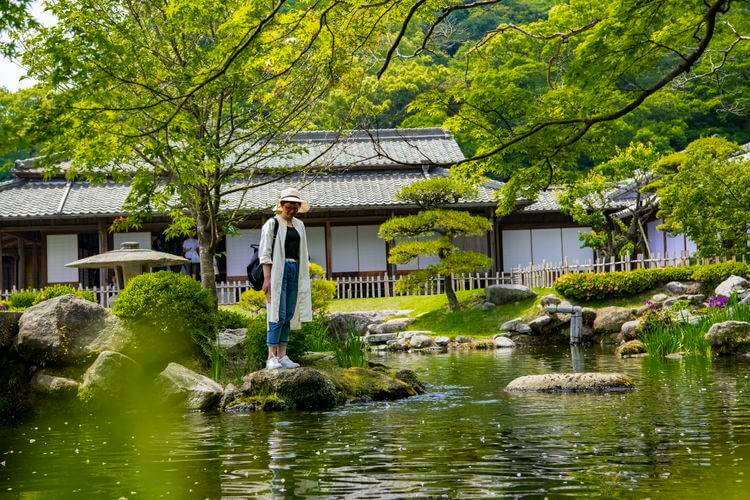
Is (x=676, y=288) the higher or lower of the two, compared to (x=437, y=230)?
lower

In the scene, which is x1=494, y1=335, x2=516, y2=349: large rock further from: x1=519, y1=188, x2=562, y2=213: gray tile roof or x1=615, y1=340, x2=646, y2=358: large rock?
x1=519, y1=188, x2=562, y2=213: gray tile roof

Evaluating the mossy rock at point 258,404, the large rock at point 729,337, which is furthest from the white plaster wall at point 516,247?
the mossy rock at point 258,404

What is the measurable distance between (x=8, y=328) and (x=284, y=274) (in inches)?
147

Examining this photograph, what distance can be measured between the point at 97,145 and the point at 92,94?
2627 millimetres

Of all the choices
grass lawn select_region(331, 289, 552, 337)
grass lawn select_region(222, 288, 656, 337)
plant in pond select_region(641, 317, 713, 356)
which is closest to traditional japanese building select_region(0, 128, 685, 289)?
grass lawn select_region(331, 289, 552, 337)

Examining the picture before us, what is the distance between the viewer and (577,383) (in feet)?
33.2

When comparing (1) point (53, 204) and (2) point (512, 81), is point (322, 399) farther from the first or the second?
(1) point (53, 204)

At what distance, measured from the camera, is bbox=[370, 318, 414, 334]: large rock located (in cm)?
2386

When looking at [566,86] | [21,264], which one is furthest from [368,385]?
[21,264]

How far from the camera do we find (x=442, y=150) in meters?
35.0

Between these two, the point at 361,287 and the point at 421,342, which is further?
the point at 361,287

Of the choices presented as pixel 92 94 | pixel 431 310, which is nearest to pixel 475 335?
pixel 431 310

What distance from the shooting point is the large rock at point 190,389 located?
9852 mm

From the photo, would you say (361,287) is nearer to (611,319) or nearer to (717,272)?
(611,319)
